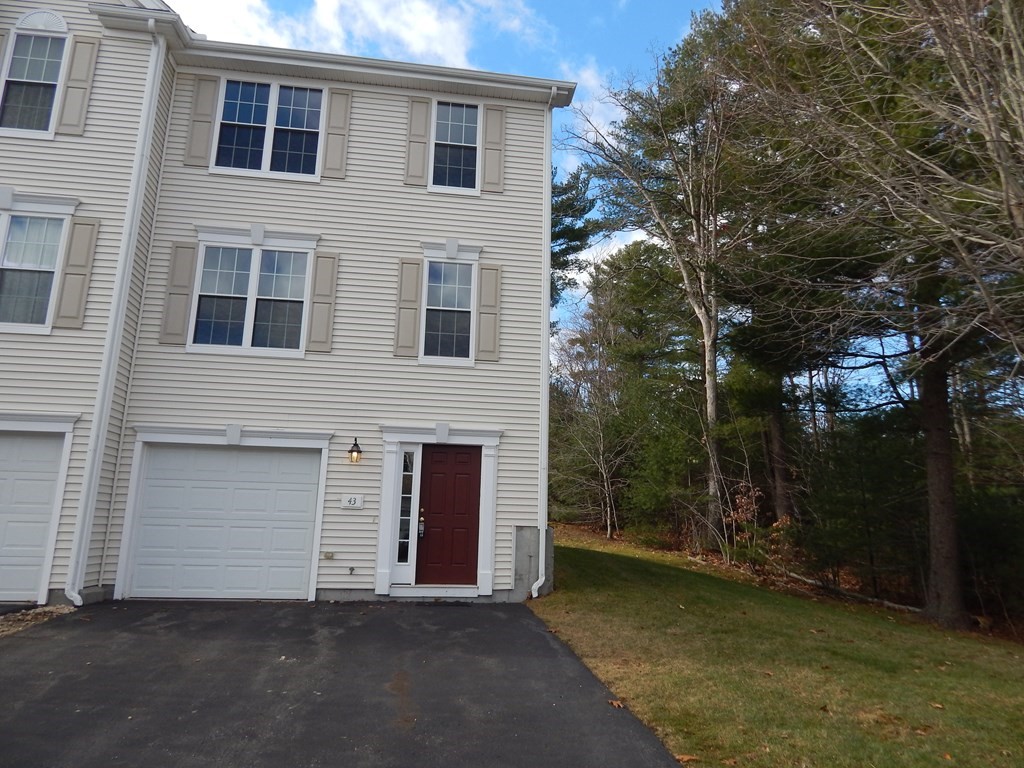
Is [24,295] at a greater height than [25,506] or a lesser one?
greater

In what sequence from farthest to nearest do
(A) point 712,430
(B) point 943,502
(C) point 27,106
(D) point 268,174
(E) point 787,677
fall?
(A) point 712,430, (B) point 943,502, (D) point 268,174, (C) point 27,106, (E) point 787,677

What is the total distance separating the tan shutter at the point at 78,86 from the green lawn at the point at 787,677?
29.6ft

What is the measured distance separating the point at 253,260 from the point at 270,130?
80.6 inches

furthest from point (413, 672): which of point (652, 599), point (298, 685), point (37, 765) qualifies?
point (652, 599)

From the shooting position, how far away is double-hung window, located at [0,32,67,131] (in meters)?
8.45

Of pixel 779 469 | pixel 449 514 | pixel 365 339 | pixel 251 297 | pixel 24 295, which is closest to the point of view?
pixel 24 295

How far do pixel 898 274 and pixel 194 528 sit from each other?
9.92m

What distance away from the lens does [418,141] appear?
955 cm

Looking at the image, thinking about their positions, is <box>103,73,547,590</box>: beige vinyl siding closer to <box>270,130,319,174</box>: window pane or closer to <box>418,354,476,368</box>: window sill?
<box>418,354,476,368</box>: window sill

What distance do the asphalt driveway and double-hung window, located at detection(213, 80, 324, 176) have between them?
632 cm

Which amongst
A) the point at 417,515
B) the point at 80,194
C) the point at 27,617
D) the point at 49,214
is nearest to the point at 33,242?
the point at 49,214

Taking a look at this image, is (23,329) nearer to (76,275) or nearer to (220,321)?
(76,275)

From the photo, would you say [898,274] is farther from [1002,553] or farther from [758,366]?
[1002,553]

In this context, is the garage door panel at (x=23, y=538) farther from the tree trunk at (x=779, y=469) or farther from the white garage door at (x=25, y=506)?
the tree trunk at (x=779, y=469)
